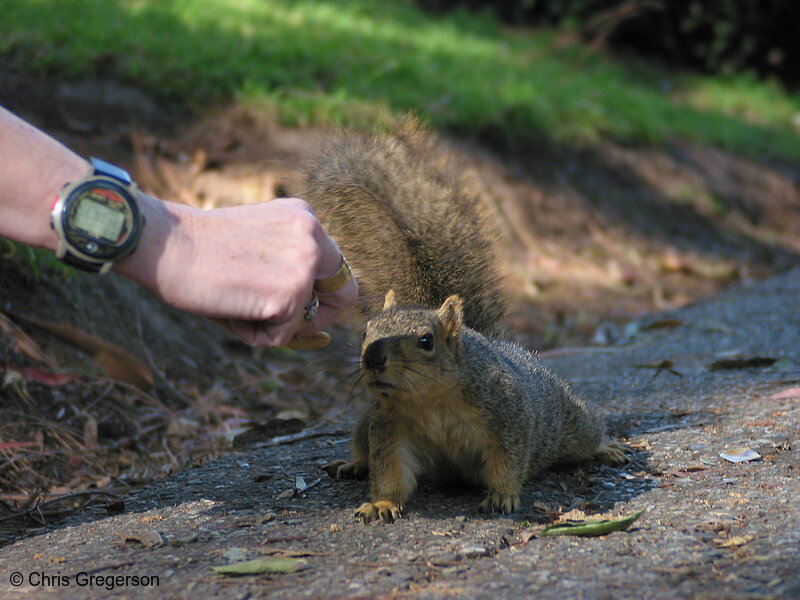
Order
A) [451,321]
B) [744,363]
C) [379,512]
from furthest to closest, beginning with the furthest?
[744,363] < [451,321] < [379,512]

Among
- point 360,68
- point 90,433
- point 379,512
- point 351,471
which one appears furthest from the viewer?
point 360,68

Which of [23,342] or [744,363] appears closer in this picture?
[23,342]

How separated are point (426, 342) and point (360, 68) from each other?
4328 millimetres

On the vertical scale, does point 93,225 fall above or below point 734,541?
above

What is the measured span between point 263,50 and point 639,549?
465 cm

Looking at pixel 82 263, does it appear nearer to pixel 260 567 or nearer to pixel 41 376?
pixel 260 567

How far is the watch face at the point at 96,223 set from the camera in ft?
5.08

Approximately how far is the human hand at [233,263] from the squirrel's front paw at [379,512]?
2.00ft

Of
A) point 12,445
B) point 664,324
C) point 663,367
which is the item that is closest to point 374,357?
point 12,445

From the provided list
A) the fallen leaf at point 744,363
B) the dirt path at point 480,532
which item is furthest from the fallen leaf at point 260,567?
the fallen leaf at point 744,363

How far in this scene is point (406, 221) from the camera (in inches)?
102

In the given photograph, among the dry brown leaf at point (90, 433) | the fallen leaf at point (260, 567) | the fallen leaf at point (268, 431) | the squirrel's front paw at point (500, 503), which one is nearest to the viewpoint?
the fallen leaf at point (260, 567)

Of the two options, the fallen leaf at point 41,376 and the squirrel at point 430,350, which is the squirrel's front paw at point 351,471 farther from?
the fallen leaf at point 41,376

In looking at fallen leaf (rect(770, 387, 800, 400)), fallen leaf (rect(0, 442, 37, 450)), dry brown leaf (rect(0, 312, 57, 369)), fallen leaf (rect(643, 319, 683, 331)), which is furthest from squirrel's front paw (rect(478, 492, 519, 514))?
fallen leaf (rect(643, 319, 683, 331))
